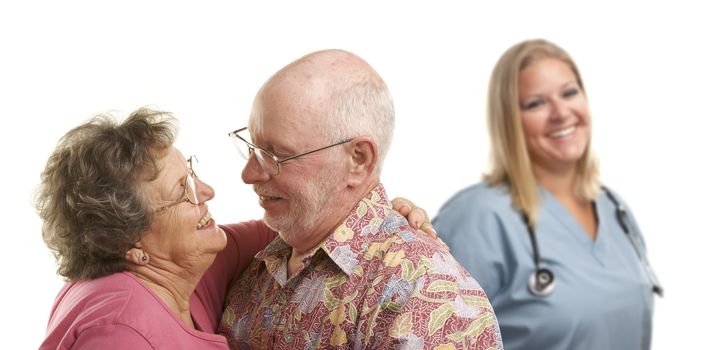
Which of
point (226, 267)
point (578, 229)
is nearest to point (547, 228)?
point (578, 229)

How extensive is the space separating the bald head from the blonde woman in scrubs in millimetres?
1192

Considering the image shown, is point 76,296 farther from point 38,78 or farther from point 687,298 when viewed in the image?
point 687,298

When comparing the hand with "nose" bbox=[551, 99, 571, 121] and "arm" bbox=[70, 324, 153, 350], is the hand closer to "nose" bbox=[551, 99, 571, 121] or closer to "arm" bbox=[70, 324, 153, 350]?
"arm" bbox=[70, 324, 153, 350]

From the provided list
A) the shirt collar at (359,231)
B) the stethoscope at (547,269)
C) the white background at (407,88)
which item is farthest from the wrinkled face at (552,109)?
the shirt collar at (359,231)

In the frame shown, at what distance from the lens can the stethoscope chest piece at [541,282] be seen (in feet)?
9.39

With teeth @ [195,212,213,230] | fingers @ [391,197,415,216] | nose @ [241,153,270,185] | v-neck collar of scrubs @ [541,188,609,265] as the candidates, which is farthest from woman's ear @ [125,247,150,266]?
v-neck collar of scrubs @ [541,188,609,265]

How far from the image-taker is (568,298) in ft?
9.41

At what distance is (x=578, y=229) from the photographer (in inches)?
120

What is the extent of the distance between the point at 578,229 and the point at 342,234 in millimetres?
1419

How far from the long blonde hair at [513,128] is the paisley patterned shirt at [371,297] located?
1.18 metres

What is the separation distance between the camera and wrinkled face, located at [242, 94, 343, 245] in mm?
1763

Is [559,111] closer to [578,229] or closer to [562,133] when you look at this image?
[562,133]

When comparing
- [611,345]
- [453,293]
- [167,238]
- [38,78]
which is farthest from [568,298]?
[38,78]

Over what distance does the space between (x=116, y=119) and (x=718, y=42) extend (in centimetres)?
291
